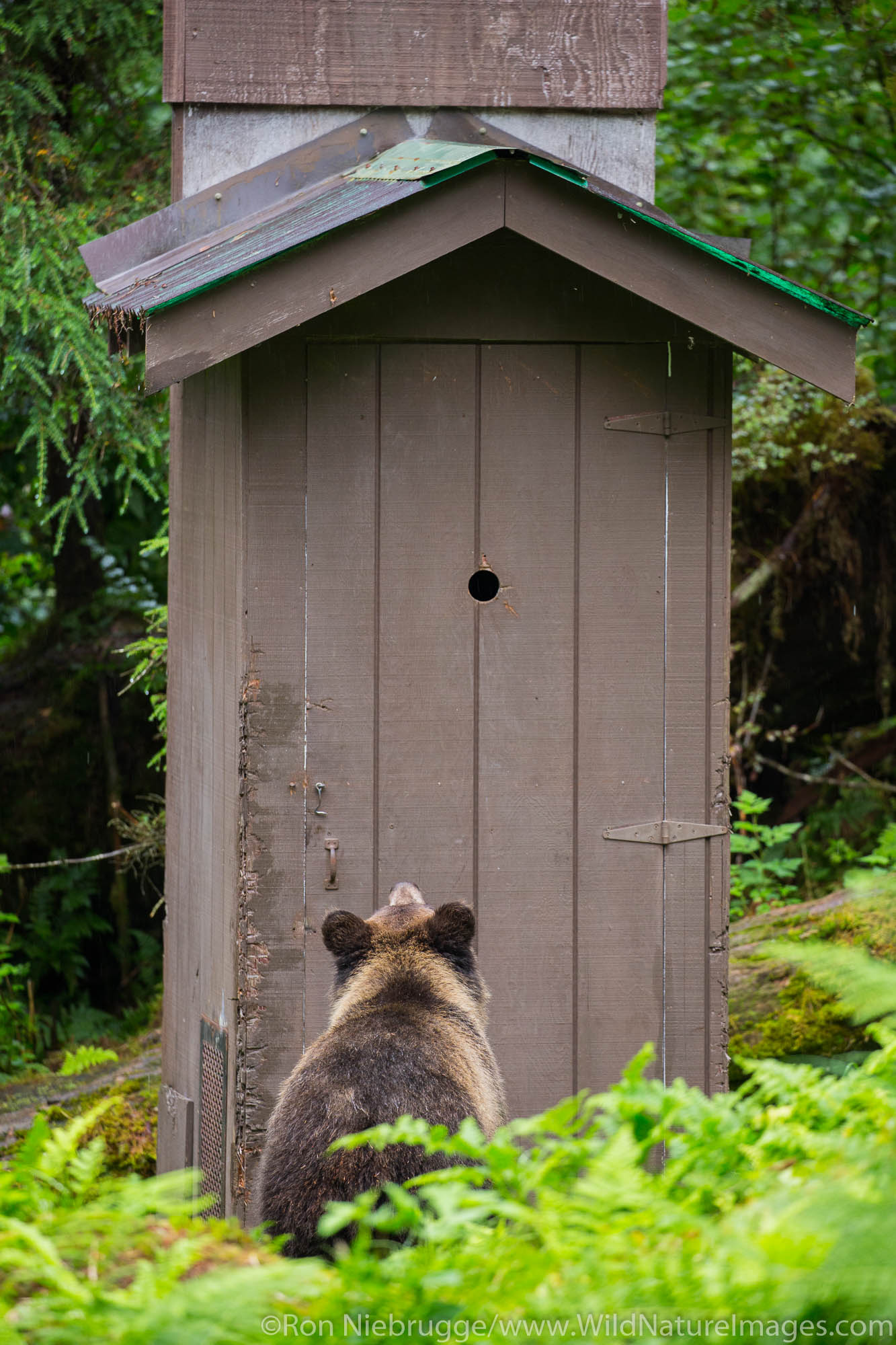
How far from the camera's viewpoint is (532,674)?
439 cm

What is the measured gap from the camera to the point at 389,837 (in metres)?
4.36

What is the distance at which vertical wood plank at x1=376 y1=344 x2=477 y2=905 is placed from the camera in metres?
4.32

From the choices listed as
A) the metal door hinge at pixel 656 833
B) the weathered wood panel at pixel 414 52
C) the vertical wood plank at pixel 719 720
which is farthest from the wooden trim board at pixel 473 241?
the metal door hinge at pixel 656 833

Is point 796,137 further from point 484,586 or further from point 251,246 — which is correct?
point 251,246

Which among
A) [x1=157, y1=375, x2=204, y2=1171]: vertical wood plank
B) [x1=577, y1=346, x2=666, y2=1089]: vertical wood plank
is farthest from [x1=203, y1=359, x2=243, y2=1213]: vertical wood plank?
[x1=577, y1=346, x2=666, y2=1089]: vertical wood plank

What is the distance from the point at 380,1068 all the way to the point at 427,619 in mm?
1625

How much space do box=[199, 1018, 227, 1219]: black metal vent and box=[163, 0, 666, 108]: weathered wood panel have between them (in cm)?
316

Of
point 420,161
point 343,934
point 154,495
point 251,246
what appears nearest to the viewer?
point 343,934

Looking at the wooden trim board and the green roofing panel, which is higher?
the green roofing panel

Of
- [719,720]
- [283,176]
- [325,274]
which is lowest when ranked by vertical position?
[719,720]

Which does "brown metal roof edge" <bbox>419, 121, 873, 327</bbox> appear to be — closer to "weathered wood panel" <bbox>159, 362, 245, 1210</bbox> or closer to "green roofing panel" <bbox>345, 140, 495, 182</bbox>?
"green roofing panel" <bbox>345, 140, 495, 182</bbox>

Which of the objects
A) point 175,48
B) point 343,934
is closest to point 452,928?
point 343,934

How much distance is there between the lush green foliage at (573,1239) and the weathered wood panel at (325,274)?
7.95ft

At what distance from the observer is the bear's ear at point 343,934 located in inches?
144
